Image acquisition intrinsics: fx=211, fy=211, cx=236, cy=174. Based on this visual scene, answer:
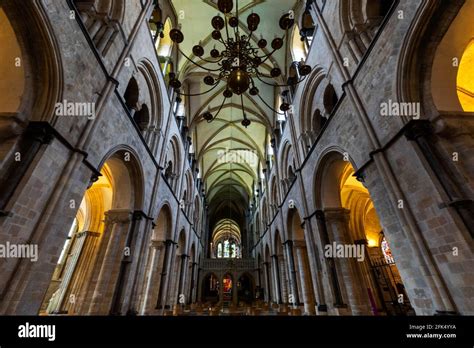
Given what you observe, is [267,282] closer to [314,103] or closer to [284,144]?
[284,144]

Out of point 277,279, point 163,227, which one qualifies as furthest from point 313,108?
point 277,279

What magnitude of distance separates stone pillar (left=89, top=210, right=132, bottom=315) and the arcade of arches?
37 mm

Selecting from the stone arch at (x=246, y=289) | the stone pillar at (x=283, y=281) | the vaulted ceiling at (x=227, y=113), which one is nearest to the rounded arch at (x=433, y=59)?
the vaulted ceiling at (x=227, y=113)

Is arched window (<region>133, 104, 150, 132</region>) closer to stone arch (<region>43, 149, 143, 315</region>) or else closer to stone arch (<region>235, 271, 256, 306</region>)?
stone arch (<region>43, 149, 143, 315</region>)

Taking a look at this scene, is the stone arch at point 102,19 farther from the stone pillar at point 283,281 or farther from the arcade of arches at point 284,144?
the stone pillar at point 283,281

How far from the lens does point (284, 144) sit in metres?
12.7

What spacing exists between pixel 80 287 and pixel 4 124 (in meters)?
10.6

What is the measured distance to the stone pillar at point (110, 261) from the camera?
6.14 m

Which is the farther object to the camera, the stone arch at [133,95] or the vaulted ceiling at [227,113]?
the vaulted ceiling at [227,113]

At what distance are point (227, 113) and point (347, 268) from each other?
49.0 feet

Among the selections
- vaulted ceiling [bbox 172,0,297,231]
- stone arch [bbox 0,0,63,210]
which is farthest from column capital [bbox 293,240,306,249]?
stone arch [bbox 0,0,63,210]

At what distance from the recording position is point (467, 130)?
3695 millimetres

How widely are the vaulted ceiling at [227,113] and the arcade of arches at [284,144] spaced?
157 millimetres
